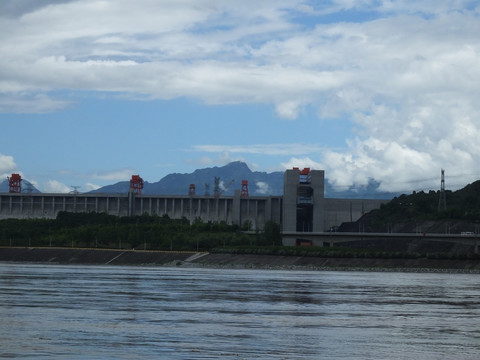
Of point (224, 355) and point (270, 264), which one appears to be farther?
point (270, 264)

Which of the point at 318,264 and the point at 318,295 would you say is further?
the point at 318,264

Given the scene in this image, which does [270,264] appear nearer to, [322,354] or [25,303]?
[25,303]

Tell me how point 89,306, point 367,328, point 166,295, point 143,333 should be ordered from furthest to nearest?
1. point 166,295
2. point 89,306
3. point 367,328
4. point 143,333

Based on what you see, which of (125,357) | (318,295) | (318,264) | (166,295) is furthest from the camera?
(318,264)

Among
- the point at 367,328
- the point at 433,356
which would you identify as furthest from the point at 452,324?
the point at 433,356

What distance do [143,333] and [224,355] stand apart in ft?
25.5

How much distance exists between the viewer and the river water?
3653 cm

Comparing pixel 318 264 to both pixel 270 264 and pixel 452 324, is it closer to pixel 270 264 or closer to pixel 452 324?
pixel 270 264

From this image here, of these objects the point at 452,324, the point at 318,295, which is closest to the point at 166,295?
the point at 318,295

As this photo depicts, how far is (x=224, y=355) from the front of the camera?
35125 millimetres

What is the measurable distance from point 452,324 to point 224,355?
763 inches

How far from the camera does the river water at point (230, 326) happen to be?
120 feet

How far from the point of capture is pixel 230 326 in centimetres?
4641

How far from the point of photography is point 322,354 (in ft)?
119
